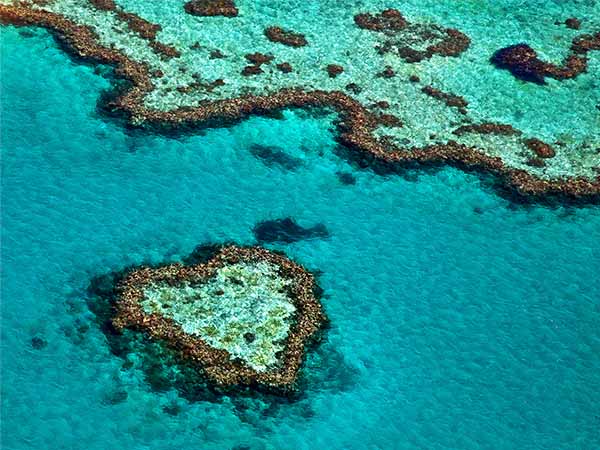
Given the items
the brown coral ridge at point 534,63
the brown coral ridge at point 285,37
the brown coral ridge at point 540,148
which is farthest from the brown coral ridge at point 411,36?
the brown coral ridge at point 540,148

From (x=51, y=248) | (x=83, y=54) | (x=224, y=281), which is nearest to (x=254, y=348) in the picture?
(x=224, y=281)

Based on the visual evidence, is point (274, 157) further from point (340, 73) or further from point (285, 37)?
point (285, 37)

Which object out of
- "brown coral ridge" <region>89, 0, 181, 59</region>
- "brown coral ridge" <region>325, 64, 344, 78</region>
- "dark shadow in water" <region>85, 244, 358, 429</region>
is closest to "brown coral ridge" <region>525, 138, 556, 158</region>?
"brown coral ridge" <region>325, 64, 344, 78</region>

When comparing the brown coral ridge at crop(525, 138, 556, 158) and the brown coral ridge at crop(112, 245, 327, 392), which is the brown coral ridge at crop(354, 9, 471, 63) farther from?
the brown coral ridge at crop(112, 245, 327, 392)

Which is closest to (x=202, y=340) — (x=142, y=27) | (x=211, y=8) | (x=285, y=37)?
(x=285, y=37)

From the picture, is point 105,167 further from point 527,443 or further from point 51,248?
point 527,443
